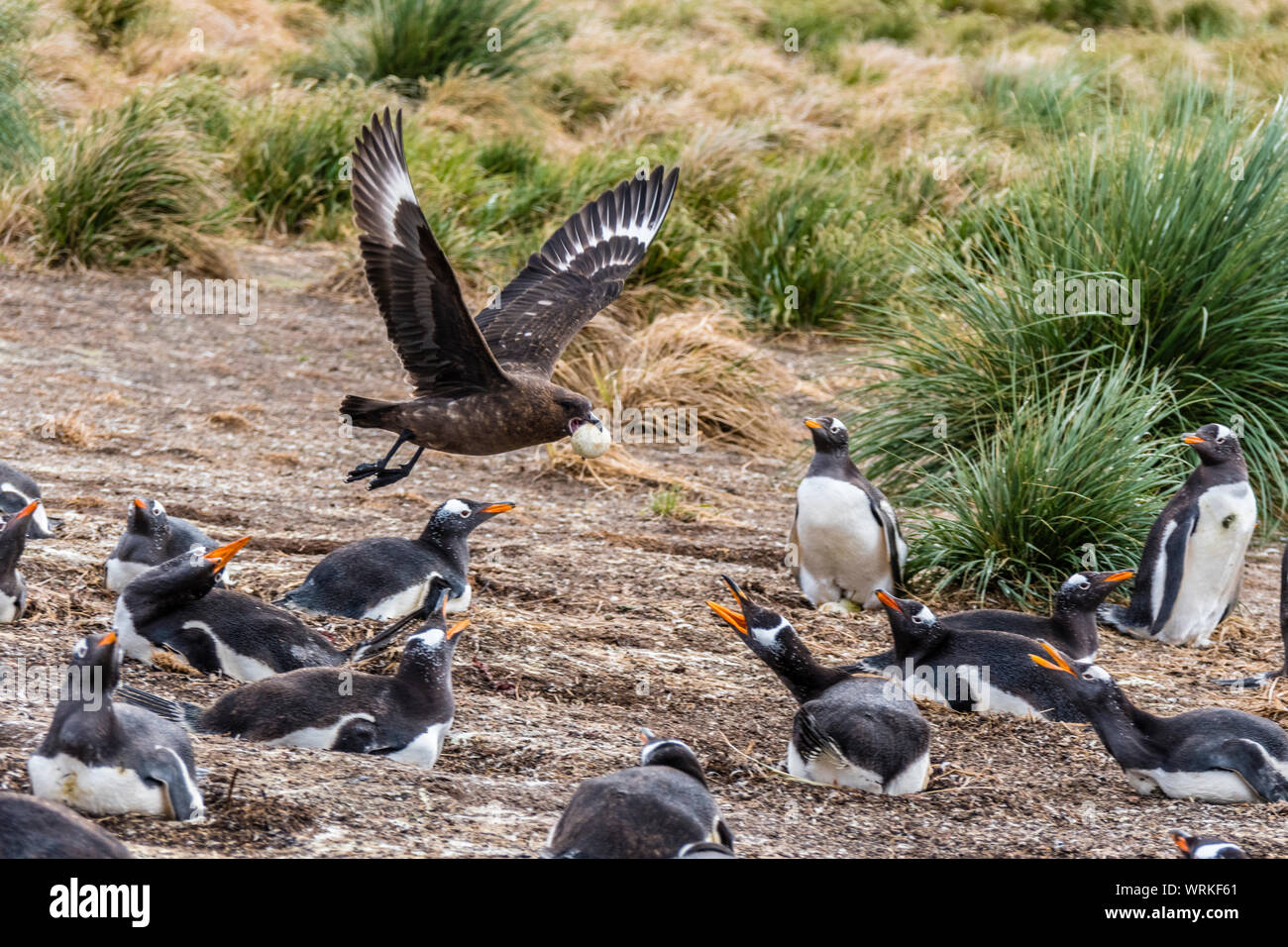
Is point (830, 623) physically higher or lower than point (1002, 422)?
lower

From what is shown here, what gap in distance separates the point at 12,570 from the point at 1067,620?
362cm

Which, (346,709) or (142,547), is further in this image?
(142,547)

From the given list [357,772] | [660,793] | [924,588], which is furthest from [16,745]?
[924,588]

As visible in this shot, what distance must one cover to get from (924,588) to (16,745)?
4.02 m

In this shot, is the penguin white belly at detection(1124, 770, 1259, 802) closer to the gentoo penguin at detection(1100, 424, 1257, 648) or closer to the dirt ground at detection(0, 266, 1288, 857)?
the dirt ground at detection(0, 266, 1288, 857)

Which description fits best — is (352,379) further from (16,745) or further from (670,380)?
(16,745)

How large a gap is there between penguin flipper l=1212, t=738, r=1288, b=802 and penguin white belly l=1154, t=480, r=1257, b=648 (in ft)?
6.53

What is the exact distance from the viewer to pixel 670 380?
952cm

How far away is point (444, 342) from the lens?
579 centimetres

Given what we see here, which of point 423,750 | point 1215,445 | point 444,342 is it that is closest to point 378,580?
point 444,342

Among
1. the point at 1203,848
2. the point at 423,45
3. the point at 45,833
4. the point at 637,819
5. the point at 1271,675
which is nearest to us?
the point at 45,833

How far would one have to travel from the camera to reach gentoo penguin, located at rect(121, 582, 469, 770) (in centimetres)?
409

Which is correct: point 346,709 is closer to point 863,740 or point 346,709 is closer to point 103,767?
point 103,767

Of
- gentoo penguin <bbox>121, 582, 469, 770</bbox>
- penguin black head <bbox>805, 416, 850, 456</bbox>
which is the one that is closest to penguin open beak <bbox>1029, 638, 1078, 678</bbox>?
gentoo penguin <bbox>121, 582, 469, 770</bbox>
